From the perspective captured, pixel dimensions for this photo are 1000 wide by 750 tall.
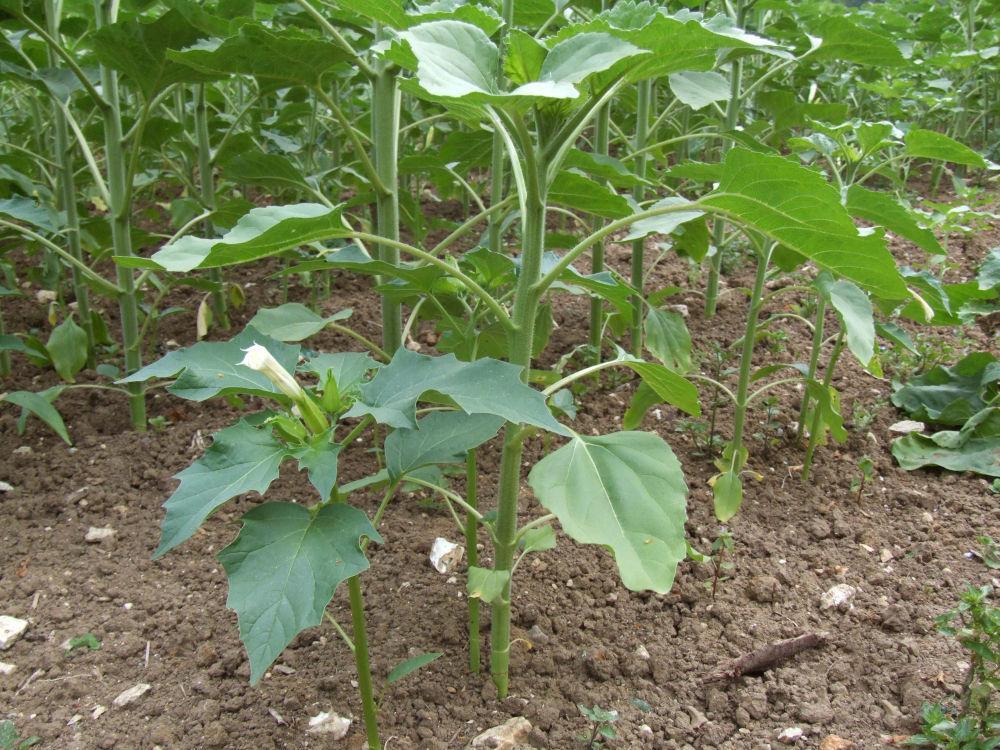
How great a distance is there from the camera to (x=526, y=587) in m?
2.13

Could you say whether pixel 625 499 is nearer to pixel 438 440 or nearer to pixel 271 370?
pixel 438 440

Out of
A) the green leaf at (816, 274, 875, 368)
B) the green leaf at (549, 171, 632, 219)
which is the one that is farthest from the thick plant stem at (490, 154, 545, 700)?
the green leaf at (816, 274, 875, 368)

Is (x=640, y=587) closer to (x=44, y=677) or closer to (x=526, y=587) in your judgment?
(x=526, y=587)

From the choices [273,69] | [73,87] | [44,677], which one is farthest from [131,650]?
[73,87]

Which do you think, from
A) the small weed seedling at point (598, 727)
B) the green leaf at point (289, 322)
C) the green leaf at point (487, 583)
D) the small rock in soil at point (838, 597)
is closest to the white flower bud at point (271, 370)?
the green leaf at point (487, 583)

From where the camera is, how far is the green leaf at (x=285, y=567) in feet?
3.68

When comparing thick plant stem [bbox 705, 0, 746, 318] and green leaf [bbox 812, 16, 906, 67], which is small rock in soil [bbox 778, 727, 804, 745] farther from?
green leaf [bbox 812, 16, 906, 67]

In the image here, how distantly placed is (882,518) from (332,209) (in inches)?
77.9

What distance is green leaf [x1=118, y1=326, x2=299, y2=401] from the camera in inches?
51.2

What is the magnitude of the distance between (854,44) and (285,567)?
2.27 m

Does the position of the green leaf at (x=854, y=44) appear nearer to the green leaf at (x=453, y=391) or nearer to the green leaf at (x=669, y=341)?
the green leaf at (x=669, y=341)

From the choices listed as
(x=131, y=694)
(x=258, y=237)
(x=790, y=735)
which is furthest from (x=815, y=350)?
(x=131, y=694)

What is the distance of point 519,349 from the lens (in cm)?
152

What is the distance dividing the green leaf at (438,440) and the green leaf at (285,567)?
178 mm
